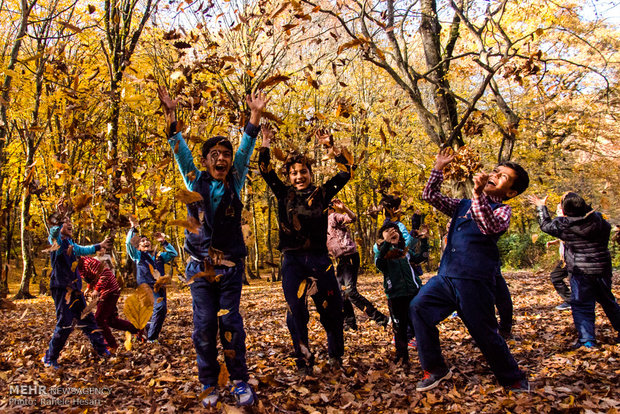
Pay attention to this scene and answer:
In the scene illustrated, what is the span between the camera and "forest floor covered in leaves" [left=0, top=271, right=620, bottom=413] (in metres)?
2.89

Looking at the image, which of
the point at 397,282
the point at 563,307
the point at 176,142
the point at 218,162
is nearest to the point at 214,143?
the point at 218,162

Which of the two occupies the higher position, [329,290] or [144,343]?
[329,290]

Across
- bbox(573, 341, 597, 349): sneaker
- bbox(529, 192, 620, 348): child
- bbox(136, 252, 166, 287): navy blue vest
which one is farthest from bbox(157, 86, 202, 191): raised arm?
bbox(573, 341, 597, 349): sneaker

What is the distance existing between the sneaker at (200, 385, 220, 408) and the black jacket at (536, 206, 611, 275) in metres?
4.13

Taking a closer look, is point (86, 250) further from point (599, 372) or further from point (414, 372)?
point (599, 372)

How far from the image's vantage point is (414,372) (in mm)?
3656

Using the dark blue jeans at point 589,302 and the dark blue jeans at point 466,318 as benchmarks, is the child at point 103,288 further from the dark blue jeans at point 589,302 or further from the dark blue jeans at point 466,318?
the dark blue jeans at point 589,302

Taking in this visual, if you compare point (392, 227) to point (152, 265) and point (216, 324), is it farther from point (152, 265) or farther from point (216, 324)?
point (152, 265)

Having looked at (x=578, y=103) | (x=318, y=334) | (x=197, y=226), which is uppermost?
(x=578, y=103)

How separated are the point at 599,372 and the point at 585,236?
1758 millimetres

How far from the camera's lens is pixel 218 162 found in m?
3.23

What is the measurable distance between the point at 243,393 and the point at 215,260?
3.30 feet

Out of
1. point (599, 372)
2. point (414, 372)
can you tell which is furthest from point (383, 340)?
point (599, 372)

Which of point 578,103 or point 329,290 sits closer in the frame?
point 329,290
